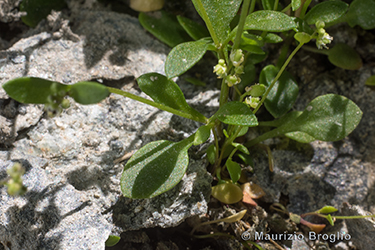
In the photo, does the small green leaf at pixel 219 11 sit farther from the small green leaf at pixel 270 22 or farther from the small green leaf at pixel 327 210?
Answer: the small green leaf at pixel 327 210

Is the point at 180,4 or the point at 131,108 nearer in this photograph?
the point at 131,108

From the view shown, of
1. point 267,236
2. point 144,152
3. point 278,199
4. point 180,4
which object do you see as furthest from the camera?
point 180,4

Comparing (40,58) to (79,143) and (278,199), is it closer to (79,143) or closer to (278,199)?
(79,143)

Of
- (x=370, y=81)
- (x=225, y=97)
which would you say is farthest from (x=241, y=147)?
(x=370, y=81)

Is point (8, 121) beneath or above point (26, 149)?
above

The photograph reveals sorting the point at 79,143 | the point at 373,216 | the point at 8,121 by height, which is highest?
the point at 8,121

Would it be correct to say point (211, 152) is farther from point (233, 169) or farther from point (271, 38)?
point (271, 38)

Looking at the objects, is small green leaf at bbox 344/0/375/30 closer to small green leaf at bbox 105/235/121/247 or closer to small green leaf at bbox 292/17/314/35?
small green leaf at bbox 292/17/314/35

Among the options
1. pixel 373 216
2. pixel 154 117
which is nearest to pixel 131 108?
pixel 154 117
